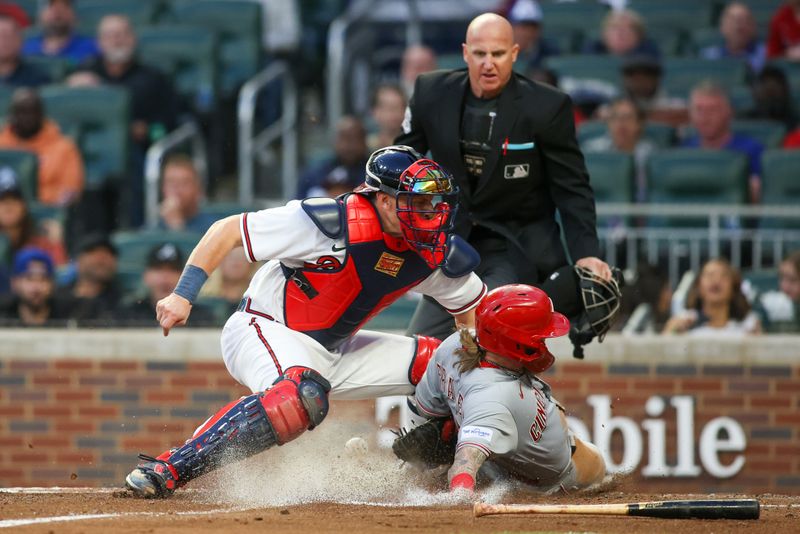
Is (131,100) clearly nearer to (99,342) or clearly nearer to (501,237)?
(99,342)

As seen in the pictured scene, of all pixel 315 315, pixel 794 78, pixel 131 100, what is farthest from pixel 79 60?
Answer: pixel 315 315

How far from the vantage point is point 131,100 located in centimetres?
1153

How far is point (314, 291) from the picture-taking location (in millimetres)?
6031

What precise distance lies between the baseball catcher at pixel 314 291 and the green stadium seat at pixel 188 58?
5.95m

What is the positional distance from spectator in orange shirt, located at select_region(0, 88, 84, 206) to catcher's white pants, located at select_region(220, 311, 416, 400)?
5085 millimetres

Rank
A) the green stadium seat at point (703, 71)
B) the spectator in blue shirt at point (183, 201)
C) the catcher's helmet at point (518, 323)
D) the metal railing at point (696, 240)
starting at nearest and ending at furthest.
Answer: the catcher's helmet at point (518, 323) < the metal railing at point (696, 240) < the spectator in blue shirt at point (183, 201) < the green stadium seat at point (703, 71)

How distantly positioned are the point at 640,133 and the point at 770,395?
2.57 metres

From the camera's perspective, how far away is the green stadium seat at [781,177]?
9.95m

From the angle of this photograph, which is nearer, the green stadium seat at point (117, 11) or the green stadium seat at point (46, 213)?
the green stadium seat at point (46, 213)

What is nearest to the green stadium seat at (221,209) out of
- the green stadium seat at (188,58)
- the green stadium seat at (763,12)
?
the green stadium seat at (188,58)

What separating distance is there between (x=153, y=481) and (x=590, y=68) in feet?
21.8

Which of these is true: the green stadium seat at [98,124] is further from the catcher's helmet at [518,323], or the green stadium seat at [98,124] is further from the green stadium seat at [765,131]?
the catcher's helmet at [518,323]

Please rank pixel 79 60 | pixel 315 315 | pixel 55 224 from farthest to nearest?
pixel 79 60 < pixel 55 224 < pixel 315 315

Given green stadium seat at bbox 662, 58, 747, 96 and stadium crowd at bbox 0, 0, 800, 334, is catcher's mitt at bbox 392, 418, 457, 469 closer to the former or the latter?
stadium crowd at bbox 0, 0, 800, 334
